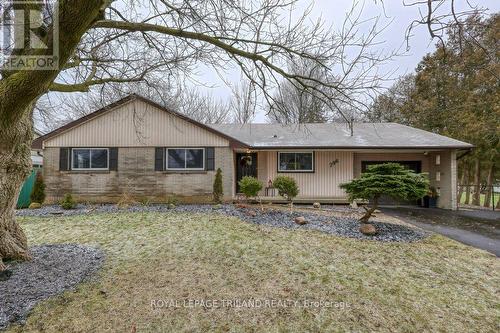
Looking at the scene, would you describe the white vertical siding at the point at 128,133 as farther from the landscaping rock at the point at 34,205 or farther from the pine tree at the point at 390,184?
the pine tree at the point at 390,184

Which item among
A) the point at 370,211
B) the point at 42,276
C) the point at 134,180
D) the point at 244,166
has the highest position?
the point at 244,166

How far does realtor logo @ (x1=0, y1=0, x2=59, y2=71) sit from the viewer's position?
275 centimetres

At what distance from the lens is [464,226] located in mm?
8180

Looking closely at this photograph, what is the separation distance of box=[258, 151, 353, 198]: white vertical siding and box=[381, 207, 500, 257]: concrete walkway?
9.54 ft

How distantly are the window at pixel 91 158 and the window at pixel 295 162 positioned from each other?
7.68 meters

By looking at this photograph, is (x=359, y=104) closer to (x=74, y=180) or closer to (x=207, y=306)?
(x=207, y=306)

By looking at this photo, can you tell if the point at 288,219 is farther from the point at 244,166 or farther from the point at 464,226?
the point at 244,166

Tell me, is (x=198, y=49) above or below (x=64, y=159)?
above

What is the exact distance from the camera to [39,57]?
2814mm

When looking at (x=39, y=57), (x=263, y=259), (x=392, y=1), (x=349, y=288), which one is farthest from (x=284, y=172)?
(x=39, y=57)

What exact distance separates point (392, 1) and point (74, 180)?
1240 cm

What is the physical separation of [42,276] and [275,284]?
3.44 metres

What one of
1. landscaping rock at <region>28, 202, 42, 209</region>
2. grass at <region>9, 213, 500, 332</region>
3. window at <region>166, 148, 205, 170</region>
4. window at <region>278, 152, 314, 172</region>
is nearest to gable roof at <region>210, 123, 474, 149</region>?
window at <region>278, 152, 314, 172</region>

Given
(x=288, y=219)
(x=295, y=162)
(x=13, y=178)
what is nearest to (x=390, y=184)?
(x=288, y=219)
